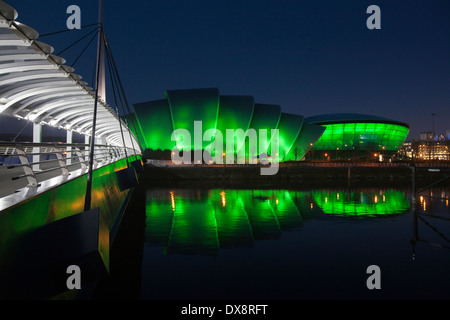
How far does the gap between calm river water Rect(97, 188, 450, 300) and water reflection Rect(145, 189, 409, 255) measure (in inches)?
1.7

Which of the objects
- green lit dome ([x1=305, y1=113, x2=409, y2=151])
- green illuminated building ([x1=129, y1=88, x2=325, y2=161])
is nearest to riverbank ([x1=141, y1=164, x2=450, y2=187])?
green illuminated building ([x1=129, y1=88, x2=325, y2=161])

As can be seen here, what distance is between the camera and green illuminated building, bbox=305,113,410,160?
3327 inches

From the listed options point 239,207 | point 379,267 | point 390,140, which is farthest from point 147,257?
point 390,140

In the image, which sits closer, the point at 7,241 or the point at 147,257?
the point at 7,241

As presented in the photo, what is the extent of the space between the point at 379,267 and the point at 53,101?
1005 cm

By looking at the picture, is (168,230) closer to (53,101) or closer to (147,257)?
(147,257)

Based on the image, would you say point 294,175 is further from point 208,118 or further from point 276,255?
point 276,255

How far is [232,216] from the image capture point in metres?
16.9

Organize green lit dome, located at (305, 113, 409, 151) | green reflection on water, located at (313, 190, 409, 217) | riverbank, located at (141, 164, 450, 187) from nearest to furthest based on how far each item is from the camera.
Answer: green reflection on water, located at (313, 190, 409, 217) < riverbank, located at (141, 164, 450, 187) < green lit dome, located at (305, 113, 409, 151)

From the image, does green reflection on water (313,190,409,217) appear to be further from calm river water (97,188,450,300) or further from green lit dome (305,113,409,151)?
green lit dome (305,113,409,151)

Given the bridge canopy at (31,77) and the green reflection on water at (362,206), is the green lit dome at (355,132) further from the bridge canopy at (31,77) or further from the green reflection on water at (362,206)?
the bridge canopy at (31,77)

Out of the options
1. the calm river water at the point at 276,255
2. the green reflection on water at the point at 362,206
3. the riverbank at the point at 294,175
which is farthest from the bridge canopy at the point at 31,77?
the riverbank at the point at 294,175

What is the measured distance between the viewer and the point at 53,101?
11078 millimetres
